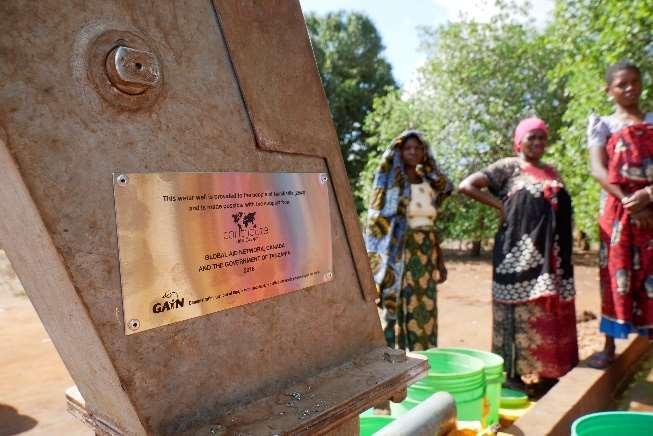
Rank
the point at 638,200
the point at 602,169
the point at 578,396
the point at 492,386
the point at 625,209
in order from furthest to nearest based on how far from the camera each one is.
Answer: the point at 602,169, the point at 625,209, the point at 638,200, the point at 578,396, the point at 492,386

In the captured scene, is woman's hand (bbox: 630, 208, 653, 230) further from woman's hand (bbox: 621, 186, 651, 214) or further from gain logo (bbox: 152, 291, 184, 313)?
gain logo (bbox: 152, 291, 184, 313)

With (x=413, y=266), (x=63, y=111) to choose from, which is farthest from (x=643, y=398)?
(x=63, y=111)

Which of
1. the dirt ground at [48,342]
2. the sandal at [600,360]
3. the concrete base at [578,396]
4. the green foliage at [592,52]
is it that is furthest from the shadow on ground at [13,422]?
the green foliage at [592,52]

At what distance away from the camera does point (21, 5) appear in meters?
0.83

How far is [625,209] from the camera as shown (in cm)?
311

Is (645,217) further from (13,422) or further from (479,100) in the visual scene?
(479,100)

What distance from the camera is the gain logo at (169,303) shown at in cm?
98

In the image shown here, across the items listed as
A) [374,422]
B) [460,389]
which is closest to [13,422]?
[374,422]

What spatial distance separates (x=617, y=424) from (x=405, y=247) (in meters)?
1.95

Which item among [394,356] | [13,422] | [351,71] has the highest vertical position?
[351,71]

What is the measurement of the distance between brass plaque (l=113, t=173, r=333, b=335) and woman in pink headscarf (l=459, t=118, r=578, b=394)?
2388mm

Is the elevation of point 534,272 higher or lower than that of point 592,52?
lower

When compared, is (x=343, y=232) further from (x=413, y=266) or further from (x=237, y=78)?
(x=413, y=266)

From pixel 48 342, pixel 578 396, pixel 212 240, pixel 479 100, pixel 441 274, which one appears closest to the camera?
pixel 212 240
